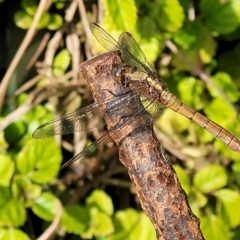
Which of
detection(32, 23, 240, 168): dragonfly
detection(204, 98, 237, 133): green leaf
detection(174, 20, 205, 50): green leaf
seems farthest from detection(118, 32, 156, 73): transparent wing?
detection(204, 98, 237, 133): green leaf

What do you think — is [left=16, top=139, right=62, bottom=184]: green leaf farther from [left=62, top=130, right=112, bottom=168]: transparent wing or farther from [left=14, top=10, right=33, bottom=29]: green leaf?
[left=14, top=10, right=33, bottom=29]: green leaf

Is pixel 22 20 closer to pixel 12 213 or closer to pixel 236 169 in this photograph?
pixel 12 213

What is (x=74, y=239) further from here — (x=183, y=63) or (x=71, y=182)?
(x=183, y=63)

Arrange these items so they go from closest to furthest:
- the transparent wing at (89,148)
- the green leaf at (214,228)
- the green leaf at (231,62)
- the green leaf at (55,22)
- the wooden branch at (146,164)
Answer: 1. the wooden branch at (146,164)
2. the transparent wing at (89,148)
3. the green leaf at (214,228)
4. the green leaf at (55,22)
5. the green leaf at (231,62)

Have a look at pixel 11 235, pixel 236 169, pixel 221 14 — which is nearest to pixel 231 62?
pixel 221 14

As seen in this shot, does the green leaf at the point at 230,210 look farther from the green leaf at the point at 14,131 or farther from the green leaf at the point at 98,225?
the green leaf at the point at 14,131

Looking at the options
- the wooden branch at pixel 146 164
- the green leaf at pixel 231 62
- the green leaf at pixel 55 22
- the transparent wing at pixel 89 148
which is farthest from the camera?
the green leaf at pixel 231 62

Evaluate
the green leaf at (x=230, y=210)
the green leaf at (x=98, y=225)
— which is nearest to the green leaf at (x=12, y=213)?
the green leaf at (x=98, y=225)
